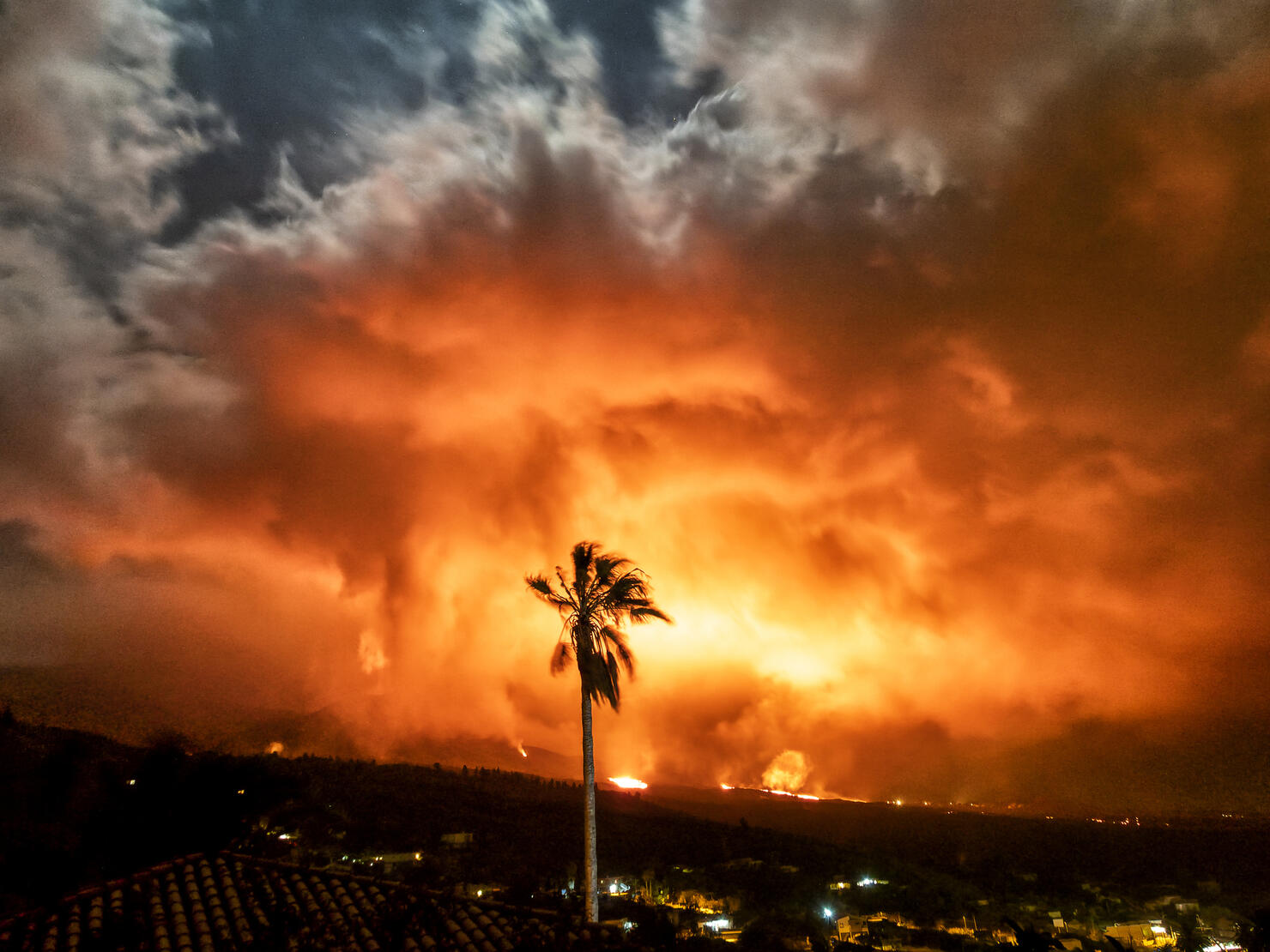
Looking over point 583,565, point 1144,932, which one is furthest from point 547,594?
point 1144,932

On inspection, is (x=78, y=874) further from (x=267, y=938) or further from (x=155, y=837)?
(x=267, y=938)

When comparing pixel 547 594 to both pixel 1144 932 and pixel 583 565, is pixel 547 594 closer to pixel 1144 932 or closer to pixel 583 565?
pixel 583 565

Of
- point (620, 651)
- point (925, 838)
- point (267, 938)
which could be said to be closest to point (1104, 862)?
point (925, 838)

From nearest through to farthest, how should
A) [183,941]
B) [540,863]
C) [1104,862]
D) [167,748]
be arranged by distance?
[183,941]
[167,748]
[540,863]
[1104,862]

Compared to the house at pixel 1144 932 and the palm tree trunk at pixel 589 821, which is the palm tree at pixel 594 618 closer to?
the palm tree trunk at pixel 589 821

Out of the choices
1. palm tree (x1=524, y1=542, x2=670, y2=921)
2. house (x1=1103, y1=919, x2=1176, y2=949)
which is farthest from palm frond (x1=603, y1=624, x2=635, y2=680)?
house (x1=1103, y1=919, x2=1176, y2=949)

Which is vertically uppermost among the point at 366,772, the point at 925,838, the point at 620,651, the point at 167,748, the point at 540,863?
the point at 620,651

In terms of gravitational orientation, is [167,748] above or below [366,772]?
above
